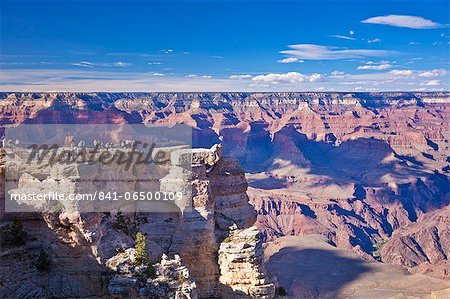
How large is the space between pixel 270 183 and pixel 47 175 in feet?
410

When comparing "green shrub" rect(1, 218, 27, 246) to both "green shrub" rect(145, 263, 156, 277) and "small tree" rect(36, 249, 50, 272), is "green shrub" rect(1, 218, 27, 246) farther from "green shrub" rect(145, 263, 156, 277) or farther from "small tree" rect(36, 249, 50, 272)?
"green shrub" rect(145, 263, 156, 277)

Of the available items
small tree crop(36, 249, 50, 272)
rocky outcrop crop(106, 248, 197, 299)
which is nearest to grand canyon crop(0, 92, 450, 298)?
rocky outcrop crop(106, 248, 197, 299)

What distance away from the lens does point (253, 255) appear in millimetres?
26000

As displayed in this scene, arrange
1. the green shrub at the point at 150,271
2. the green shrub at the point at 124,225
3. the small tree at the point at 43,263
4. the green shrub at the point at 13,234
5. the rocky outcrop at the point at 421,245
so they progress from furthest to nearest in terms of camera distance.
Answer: the rocky outcrop at the point at 421,245, the green shrub at the point at 124,225, the small tree at the point at 43,263, the green shrub at the point at 13,234, the green shrub at the point at 150,271

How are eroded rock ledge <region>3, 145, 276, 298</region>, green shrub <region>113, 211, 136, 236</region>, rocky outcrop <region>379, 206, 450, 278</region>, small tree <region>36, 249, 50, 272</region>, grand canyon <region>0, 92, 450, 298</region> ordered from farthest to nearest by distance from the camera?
rocky outcrop <region>379, 206, 450, 278</region> → green shrub <region>113, 211, 136, 236</region> → grand canyon <region>0, 92, 450, 298</region> → small tree <region>36, 249, 50, 272</region> → eroded rock ledge <region>3, 145, 276, 298</region>

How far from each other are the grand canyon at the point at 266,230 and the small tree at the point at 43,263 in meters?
0.21

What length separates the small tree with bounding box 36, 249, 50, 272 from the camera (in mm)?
22453

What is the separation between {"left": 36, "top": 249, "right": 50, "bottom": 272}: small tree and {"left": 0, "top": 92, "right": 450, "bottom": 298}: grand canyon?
0.21 m

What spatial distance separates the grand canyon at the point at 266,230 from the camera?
22.6 metres

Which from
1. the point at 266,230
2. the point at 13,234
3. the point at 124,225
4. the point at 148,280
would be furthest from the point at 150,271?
the point at 266,230

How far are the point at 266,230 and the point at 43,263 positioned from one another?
80.1 metres

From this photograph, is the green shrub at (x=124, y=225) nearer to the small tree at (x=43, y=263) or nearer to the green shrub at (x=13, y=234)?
the small tree at (x=43, y=263)

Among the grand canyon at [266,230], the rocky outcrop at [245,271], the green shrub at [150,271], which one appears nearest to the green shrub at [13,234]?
the grand canyon at [266,230]

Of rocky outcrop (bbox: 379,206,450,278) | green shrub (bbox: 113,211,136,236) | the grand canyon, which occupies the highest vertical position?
green shrub (bbox: 113,211,136,236)
